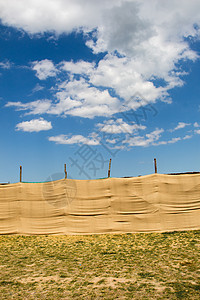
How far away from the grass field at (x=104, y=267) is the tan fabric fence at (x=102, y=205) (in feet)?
2.65

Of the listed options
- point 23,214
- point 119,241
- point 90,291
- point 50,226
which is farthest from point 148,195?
point 90,291

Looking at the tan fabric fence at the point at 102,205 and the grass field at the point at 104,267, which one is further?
the tan fabric fence at the point at 102,205

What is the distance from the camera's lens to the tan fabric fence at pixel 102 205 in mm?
11203

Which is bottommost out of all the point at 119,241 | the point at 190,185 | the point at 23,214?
the point at 119,241

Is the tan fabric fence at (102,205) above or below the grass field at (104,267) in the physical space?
above

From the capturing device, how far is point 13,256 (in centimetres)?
826

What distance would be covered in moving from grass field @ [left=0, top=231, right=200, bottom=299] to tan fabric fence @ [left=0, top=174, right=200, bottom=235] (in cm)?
81

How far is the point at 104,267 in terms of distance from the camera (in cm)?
659

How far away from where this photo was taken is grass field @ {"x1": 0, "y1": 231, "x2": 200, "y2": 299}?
498cm

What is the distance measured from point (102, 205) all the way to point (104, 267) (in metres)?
4.92

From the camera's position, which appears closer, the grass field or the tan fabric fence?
the grass field

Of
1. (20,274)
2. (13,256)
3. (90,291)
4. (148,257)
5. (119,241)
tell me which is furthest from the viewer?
(119,241)

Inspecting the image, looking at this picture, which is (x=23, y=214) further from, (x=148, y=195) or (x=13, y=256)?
(x=148, y=195)

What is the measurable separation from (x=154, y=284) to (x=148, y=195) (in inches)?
246
